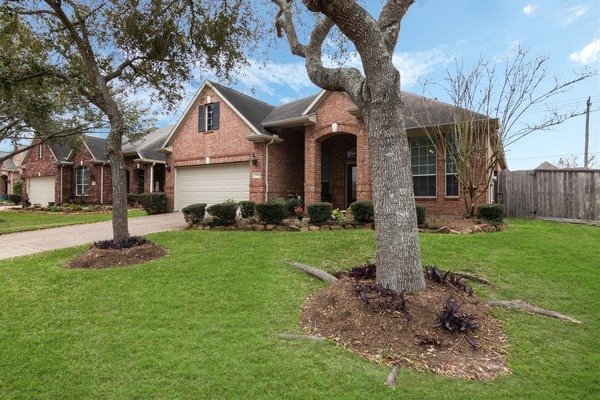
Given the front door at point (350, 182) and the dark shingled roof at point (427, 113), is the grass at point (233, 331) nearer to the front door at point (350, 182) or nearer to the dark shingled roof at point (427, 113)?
the dark shingled roof at point (427, 113)

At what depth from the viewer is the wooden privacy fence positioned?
11.5m

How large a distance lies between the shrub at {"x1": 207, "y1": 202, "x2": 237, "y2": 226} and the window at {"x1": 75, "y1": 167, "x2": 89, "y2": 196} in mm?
18720

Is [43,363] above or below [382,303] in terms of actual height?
below

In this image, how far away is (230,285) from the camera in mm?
5371

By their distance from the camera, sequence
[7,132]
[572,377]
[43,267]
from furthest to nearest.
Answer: [7,132], [43,267], [572,377]

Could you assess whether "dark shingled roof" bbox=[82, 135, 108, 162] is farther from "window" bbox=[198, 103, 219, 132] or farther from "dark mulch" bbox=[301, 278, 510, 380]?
"dark mulch" bbox=[301, 278, 510, 380]

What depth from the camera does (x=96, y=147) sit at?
81.7 ft

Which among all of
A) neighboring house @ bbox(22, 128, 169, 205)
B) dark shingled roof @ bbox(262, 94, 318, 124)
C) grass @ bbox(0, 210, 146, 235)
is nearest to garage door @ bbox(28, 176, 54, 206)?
neighboring house @ bbox(22, 128, 169, 205)

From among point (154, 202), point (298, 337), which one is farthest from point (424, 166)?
point (154, 202)

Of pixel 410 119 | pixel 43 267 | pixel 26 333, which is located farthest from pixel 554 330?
pixel 410 119

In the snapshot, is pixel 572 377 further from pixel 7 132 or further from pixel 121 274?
pixel 7 132

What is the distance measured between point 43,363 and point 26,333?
3.07 feet

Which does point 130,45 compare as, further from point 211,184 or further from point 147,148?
point 147,148

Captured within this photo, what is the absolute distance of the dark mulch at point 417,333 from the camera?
3.25m
